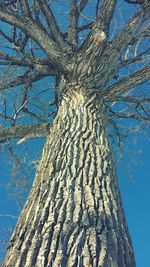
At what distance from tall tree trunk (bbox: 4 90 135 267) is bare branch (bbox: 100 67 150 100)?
79cm

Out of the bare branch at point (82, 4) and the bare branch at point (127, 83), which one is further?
the bare branch at point (82, 4)

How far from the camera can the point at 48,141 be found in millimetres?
3539

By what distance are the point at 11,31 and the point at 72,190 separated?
304cm

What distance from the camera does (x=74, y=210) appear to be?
2.51 metres

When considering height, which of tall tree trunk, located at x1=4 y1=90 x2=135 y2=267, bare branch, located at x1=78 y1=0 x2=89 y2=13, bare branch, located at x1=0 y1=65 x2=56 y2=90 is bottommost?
tall tree trunk, located at x1=4 y1=90 x2=135 y2=267

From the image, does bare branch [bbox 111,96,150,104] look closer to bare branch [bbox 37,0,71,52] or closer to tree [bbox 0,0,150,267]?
tree [bbox 0,0,150,267]

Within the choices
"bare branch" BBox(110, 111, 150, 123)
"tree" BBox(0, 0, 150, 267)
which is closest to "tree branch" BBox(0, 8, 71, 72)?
"tree" BBox(0, 0, 150, 267)

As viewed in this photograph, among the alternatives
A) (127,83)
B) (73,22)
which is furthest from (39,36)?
(127,83)

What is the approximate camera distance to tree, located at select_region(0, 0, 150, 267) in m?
2.29

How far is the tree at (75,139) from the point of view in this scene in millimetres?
2295

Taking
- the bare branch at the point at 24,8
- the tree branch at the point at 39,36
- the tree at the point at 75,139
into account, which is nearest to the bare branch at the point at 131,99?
the tree at the point at 75,139

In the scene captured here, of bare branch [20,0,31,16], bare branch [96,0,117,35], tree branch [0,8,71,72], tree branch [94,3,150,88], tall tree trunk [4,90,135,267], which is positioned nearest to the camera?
tall tree trunk [4,90,135,267]

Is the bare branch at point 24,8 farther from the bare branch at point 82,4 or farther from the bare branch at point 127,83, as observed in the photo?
the bare branch at point 127,83

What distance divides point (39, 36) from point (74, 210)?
2721 mm
